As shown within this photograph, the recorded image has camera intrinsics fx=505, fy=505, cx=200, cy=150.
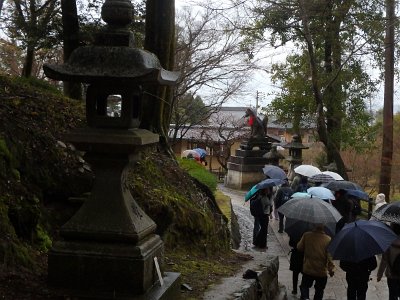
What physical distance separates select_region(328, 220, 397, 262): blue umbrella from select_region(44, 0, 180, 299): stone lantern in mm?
3197

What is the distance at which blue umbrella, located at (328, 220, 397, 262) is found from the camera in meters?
6.65

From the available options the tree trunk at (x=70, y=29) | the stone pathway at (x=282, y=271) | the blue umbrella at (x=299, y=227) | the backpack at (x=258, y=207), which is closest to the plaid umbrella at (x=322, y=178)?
the stone pathway at (x=282, y=271)

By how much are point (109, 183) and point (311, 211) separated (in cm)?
407

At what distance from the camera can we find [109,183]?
4.44 m

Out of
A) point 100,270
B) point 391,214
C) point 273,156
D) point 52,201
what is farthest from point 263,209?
point 273,156

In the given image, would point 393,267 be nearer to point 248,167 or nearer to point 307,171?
point 307,171

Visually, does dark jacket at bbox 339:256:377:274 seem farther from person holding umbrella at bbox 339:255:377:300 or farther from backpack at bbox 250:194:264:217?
backpack at bbox 250:194:264:217

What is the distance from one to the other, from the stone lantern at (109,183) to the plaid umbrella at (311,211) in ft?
11.8

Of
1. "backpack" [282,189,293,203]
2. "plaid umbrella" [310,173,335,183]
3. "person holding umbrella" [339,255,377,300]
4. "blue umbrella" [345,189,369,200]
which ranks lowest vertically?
"person holding umbrella" [339,255,377,300]

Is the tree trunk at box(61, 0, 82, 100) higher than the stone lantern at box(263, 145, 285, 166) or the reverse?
higher

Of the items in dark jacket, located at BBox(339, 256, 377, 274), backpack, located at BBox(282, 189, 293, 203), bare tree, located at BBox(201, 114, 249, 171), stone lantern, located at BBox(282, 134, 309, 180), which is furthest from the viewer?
bare tree, located at BBox(201, 114, 249, 171)

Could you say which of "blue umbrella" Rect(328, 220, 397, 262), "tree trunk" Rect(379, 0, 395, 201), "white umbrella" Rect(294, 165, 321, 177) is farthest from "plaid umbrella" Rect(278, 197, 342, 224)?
"tree trunk" Rect(379, 0, 395, 201)

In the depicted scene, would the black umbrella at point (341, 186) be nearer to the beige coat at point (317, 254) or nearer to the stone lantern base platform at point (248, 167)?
the beige coat at point (317, 254)

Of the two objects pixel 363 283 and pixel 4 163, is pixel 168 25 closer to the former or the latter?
pixel 4 163
